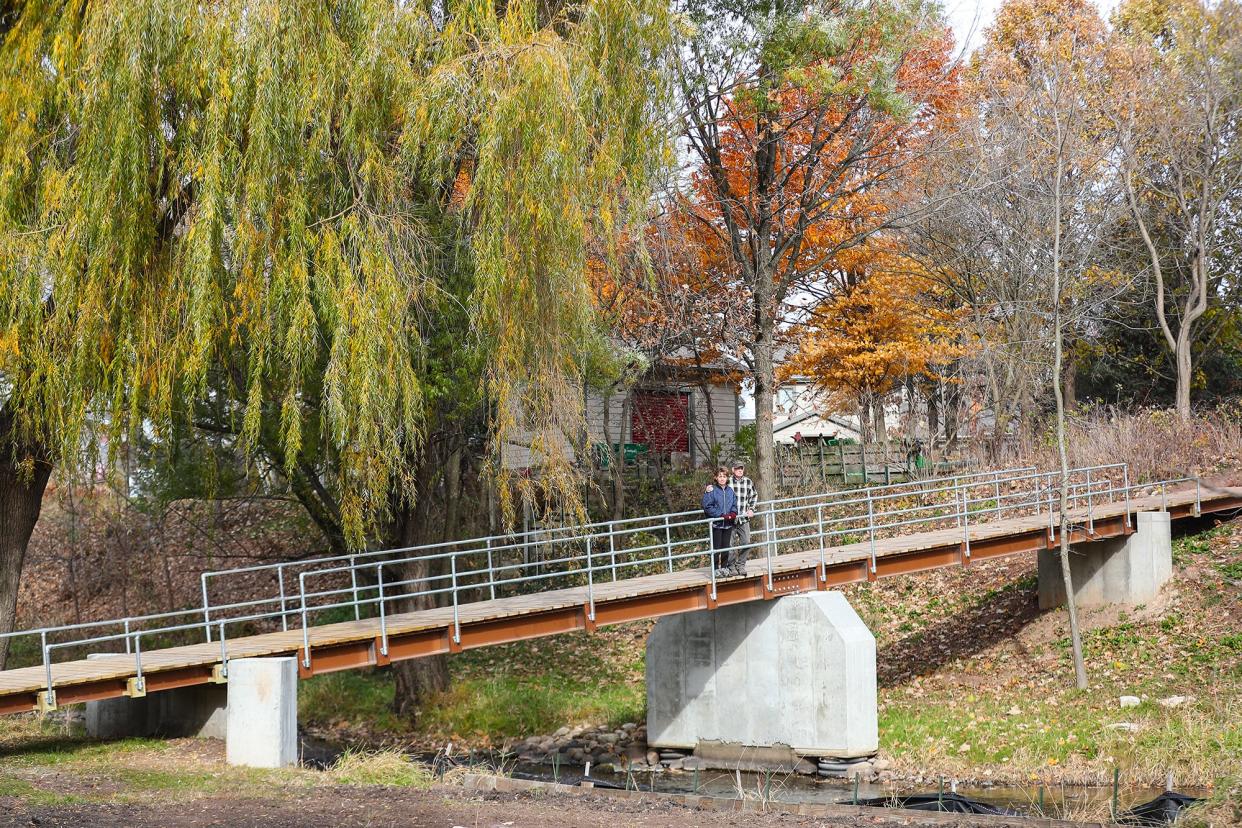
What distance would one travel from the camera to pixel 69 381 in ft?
43.2

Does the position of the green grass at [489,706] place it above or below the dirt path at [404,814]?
below

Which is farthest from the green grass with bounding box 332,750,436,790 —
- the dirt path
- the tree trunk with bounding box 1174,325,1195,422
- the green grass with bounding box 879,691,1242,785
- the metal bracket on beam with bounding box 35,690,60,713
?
the tree trunk with bounding box 1174,325,1195,422

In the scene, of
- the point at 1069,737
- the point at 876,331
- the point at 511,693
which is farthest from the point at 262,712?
the point at 876,331

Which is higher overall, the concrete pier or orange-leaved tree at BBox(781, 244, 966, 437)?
orange-leaved tree at BBox(781, 244, 966, 437)

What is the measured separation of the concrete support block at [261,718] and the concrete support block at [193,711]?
1405 millimetres

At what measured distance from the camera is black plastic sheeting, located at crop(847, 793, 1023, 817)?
12.4 metres

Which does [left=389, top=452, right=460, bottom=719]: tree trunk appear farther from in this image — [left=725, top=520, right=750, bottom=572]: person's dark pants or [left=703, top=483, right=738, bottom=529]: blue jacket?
[left=725, top=520, right=750, bottom=572]: person's dark pants

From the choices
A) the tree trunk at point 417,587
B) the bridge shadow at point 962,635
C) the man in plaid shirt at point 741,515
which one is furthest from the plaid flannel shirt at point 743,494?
the bridge shadow at point 962,635

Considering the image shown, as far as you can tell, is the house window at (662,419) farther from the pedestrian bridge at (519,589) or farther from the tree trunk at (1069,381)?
the tree trunk at (1069,381)

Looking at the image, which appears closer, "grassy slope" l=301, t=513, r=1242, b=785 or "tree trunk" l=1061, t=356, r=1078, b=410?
"grassy slope" l=301, t=513, r=1242, b=785

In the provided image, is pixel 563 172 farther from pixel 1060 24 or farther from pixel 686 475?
pixel 1060 24

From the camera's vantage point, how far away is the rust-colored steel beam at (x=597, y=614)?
13.3m

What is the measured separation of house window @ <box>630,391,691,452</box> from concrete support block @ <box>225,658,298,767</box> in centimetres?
2163

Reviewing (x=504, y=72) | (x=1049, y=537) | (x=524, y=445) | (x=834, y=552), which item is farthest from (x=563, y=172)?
(x=1049, y=537)
